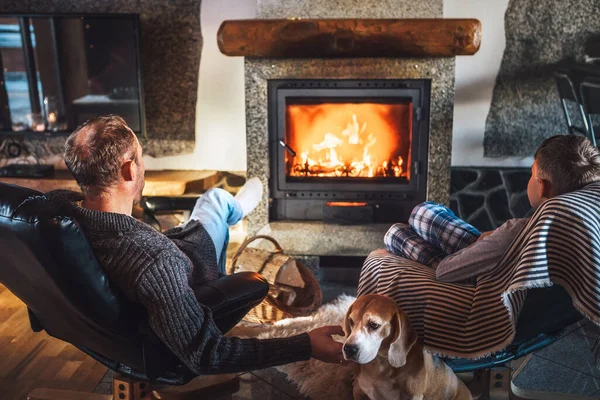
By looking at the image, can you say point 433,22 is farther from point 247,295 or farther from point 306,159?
point 247,295

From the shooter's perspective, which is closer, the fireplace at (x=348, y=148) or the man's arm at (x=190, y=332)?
the man's arm at (x=190, y=332)

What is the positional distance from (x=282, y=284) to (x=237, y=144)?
4.19ft

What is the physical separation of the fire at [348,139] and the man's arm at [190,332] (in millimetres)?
1891

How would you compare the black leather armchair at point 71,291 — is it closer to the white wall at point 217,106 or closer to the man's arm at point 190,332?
the man's arm at point 190,332

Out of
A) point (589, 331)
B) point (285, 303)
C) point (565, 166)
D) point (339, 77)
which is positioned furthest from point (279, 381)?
point (339, 77)

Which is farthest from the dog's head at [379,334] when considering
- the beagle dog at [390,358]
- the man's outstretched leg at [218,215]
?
the man's outstretched leg at [218,215]

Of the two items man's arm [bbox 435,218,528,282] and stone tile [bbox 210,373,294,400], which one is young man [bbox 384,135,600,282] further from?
stone tile [bbox 210,373,294,400]

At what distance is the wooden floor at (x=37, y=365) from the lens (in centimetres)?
217

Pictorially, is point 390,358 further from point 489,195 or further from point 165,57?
point 165,57

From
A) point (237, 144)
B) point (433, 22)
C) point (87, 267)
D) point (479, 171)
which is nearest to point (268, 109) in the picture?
point (237, 144)

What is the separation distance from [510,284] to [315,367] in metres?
0.92

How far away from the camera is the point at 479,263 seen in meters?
1.82

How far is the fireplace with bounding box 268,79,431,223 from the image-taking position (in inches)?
127

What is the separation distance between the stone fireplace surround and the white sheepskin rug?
512 millimetres
